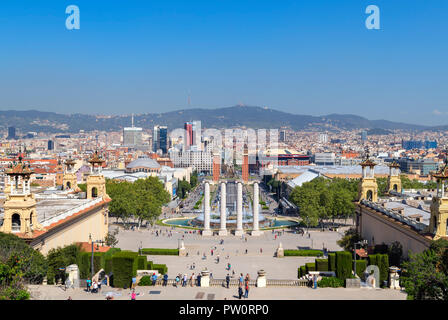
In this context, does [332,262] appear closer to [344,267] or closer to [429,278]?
[344,267]

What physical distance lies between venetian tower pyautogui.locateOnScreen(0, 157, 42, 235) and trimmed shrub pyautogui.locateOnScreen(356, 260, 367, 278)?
18.6 metres

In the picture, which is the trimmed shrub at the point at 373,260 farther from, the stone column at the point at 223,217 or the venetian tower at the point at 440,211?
the stone column at the point at 223,217

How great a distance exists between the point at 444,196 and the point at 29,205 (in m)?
23.1

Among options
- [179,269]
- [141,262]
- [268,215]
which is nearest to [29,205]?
[141,262]

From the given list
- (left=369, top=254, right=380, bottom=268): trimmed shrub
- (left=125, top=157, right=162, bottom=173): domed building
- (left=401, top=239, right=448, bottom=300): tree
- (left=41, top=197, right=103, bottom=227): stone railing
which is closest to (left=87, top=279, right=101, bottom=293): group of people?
(left=41, top=197, right=103, bottom=227): stone railing

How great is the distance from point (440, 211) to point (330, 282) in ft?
23.3

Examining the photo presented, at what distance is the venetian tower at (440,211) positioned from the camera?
27.1 metres

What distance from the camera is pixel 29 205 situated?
96.4ft

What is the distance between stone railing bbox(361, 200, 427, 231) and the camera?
30622 millimetres

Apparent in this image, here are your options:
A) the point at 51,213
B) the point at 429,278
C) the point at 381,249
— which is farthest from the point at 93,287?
the point at 381,249

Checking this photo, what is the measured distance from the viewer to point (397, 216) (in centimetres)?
3509

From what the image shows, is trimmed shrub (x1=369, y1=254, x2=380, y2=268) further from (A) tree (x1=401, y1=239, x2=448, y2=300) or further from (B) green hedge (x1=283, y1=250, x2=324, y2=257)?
(B) green hedge (x1=283, y1=250, x2=324, y2=257)
